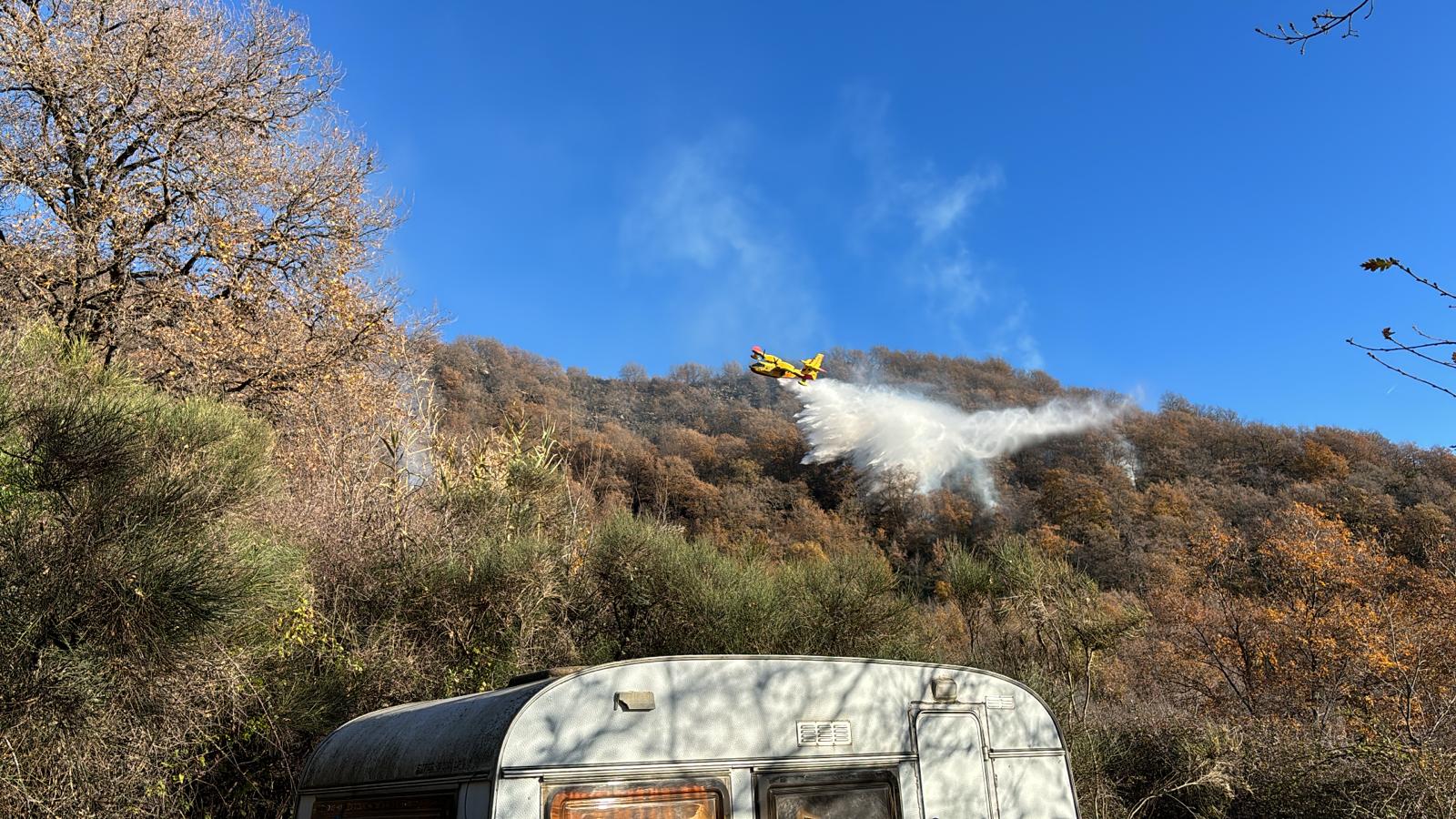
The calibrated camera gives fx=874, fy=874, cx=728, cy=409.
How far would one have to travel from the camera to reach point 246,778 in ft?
25.8

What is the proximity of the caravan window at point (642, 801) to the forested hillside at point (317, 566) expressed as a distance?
3680 millimetres

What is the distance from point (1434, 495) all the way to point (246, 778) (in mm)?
44529

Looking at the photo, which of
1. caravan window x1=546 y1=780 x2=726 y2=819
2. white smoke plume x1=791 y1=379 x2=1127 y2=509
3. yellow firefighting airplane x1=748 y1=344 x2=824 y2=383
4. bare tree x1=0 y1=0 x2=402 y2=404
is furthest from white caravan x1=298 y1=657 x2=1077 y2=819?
white smoke plume x1=791 y1=379 x2=1127 y2=509

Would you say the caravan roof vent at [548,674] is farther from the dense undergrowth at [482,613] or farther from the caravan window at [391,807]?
the dense undergrowth at [482,613]

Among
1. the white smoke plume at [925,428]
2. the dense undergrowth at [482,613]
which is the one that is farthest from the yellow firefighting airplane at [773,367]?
the white smoke plume at [925,428]

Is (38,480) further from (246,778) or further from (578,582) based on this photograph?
(578,582)

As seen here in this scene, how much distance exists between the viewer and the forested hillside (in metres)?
6.41

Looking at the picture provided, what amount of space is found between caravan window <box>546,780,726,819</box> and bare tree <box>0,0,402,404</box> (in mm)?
11100

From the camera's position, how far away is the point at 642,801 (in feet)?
13.9

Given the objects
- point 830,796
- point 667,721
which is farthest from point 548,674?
point 830,796

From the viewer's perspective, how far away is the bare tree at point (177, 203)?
1241 centimetres

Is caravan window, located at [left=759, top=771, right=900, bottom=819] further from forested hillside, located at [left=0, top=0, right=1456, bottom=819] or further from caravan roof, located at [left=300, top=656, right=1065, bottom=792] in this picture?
forested hillside, located at [left=0, top=0, right=1456, bottom=819]

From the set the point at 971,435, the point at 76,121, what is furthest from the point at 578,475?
the point at 971,435

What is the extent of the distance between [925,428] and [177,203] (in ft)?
231
